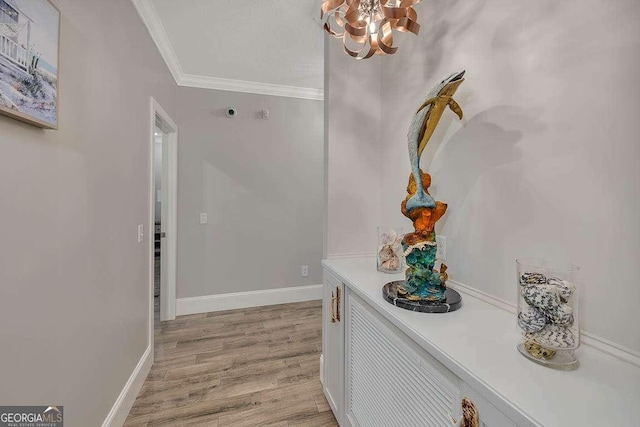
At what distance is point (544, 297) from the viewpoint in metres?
0.68

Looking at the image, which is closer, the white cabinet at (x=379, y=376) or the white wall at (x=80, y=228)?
the white cabinet at (x=379, y=376)

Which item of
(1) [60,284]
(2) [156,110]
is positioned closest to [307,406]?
(1) [60,284]

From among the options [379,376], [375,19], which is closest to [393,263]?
[379,376]

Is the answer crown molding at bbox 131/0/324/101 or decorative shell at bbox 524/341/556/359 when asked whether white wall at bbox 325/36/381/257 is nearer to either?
decorative shell at bbox 524/341/556/359

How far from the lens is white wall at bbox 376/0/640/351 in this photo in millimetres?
700

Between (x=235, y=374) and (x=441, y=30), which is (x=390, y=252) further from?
(x=235, y=374)

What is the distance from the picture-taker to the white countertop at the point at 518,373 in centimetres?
52

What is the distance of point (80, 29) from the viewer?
116 cm

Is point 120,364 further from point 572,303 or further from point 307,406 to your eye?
point 572,303

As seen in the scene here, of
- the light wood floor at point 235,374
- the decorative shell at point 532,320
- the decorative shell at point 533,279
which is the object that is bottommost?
the light wood floor at point 235,374

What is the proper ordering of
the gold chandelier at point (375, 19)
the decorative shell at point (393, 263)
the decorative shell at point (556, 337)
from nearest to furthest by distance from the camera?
the decorative shell at point (556, 337) < the gold chandelier at point (375, 19) < the decorative shell at point (393, 263)

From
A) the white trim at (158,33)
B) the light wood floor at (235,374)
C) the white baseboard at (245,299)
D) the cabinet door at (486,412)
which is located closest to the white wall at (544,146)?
the cabinet door at (486,412)

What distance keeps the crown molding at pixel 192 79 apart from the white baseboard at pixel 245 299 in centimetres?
240

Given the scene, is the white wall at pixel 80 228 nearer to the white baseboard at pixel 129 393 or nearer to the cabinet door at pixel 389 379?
the white baseboard at pixel 129 393
